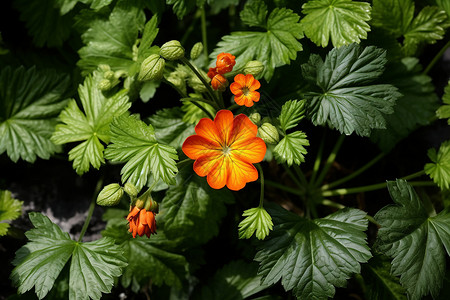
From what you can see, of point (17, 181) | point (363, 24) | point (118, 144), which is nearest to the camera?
point (118, 144)

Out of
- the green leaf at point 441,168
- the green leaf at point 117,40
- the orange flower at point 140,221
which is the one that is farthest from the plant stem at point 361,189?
the green leaf at point 117,40

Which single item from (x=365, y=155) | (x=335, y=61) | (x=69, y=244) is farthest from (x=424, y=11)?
(x=69, y=244)

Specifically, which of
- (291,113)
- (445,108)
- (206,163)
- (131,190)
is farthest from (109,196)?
(445,108)

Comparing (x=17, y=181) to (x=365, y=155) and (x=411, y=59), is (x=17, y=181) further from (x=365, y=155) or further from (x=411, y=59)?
(x=411, y=59)

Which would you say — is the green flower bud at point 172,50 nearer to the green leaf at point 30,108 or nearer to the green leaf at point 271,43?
the green leaf at point 271,43

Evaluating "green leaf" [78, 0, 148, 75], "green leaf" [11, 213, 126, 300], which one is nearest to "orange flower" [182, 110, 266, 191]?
"green leaf" [11, 213, 126, 300]

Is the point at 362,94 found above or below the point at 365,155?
above
